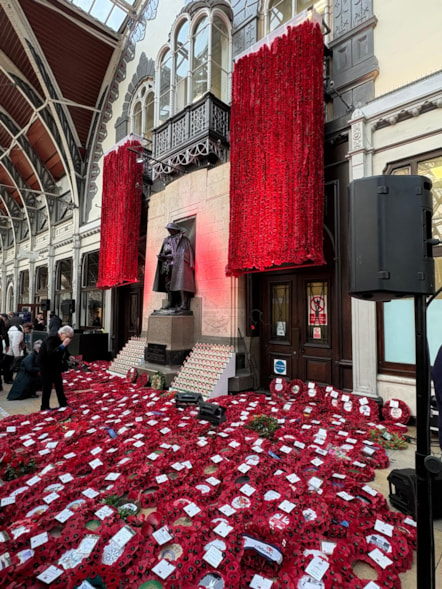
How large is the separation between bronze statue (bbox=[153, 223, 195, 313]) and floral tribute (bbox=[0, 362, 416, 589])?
12.6ft

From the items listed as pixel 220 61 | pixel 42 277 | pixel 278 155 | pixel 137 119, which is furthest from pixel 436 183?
pixel 42 277

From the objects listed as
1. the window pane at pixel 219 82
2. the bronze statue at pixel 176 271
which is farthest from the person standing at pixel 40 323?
the window pane at pixel 219 82

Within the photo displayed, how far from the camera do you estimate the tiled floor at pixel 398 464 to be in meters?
1.98

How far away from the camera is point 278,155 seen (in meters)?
6.09

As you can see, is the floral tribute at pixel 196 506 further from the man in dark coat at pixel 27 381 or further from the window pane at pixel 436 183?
the window pane at pixel 436 183

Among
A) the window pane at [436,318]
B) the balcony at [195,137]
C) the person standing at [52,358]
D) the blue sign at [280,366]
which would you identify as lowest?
the blue sign at [280,366]

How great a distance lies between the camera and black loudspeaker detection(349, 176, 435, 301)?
65.6 inches

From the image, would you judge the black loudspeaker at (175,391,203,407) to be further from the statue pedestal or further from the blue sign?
the blue sign

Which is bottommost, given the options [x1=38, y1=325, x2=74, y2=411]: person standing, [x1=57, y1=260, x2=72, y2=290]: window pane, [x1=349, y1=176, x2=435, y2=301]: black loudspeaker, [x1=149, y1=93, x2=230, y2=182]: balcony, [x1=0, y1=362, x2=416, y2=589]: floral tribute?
[x1=0, y1=362, x2=416, y2=589]: floral tribute

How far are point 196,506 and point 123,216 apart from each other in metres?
9.49

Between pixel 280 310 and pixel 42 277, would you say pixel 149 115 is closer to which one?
pixel 280 310

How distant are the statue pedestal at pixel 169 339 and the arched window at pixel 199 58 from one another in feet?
19.3

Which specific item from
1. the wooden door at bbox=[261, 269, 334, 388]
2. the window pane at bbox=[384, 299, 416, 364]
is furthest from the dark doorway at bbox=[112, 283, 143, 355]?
the window pane at bbox=[384, 299, 416, 364]

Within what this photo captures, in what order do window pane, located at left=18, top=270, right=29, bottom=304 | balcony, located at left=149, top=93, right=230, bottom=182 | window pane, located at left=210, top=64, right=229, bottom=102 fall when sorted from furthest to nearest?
window pane, located at left=18, top=270, right=29, bottom=304
window pane, located at left=210, top=64, right=229, bottom=102
balcony, located at left=149, top=93, right=230, bottom=182
